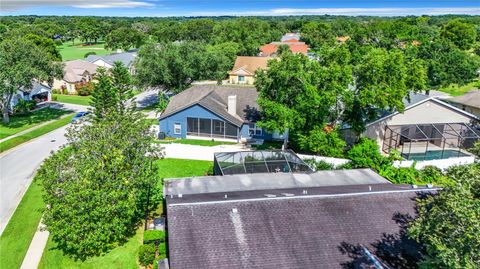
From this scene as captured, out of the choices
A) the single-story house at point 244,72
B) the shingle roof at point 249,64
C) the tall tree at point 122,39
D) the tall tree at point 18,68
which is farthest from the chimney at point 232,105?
the tall tree at point 122,39

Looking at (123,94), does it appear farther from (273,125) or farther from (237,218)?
(237,218)

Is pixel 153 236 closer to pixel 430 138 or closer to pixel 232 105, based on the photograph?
pixel 232 105

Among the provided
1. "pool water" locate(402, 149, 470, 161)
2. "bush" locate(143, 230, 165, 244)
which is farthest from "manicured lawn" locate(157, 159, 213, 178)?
"pool water" locate(402, 149, 470, 161)

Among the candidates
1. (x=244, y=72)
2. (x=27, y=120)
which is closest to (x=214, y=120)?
(x=27, y=120)

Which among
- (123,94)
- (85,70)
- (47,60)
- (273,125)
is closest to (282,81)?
(273,125)

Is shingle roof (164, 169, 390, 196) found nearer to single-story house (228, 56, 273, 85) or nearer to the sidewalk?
the sidewalk
